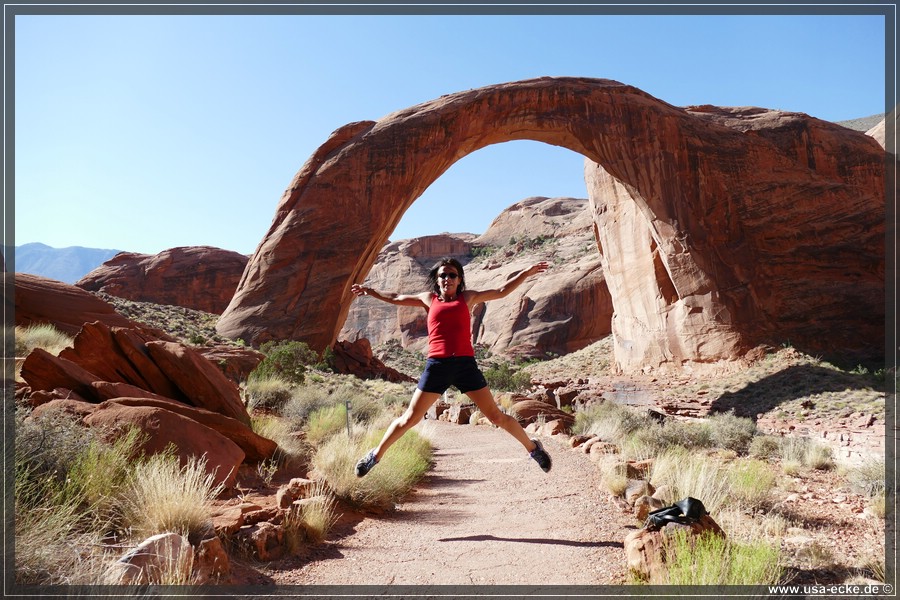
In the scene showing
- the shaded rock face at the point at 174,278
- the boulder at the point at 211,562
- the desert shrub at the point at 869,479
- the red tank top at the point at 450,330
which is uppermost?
the shaded rock face at the point at 174,278

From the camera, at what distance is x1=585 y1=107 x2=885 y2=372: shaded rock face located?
1739cm

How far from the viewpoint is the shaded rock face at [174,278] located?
4072cm

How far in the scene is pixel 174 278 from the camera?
137 ft

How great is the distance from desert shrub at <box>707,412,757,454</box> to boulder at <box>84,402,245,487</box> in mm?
8795

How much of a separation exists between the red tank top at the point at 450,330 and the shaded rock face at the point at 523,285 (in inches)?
1201

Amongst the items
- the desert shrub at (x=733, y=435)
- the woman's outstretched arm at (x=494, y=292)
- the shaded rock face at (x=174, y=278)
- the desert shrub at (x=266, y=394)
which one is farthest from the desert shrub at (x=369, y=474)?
the shaded rock face at (x=174, y=278)

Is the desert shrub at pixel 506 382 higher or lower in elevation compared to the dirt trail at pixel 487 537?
lower

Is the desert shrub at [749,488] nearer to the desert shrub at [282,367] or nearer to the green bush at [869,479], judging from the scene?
the green bush at [869,479]

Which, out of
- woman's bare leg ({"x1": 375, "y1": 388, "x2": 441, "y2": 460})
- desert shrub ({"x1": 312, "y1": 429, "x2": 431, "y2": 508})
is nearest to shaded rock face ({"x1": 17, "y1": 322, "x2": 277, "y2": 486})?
desert shrub ({"x1": 312, "y1": 429, "x2": 431, "y2": 508})

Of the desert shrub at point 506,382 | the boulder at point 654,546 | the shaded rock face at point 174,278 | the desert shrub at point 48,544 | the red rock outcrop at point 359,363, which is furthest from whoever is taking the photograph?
the shaded rock face at point 174,278

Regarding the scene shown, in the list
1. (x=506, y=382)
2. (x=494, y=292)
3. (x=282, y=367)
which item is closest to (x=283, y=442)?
(x=494, y=292)

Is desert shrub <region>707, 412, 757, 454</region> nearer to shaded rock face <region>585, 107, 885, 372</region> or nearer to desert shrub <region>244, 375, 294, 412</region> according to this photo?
shaded rock face <region>585, 107, 885, 372</region>

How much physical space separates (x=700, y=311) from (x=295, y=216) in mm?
15127

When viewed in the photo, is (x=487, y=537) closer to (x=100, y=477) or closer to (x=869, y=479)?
(x=100, y=477)
